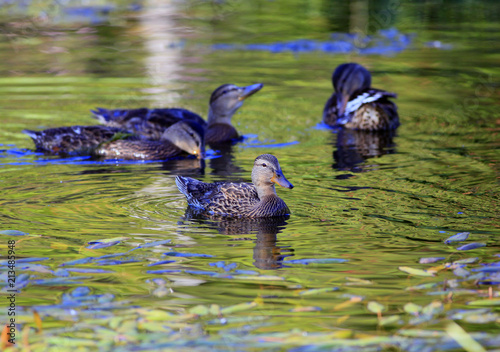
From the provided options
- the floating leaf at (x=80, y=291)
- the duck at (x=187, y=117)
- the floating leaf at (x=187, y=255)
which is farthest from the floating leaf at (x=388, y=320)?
the duck at (x=187, y=117)

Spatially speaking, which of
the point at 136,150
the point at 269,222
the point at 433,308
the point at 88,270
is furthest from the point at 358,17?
the point at 433,308

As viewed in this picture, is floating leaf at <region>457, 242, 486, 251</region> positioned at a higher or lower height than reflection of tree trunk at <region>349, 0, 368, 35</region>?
lower

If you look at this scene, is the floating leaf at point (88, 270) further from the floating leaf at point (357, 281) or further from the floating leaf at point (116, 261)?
the floating leaf at point (357, 281)

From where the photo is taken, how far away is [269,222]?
8.07 metres

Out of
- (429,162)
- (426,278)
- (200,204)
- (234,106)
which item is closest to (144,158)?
(234,106)

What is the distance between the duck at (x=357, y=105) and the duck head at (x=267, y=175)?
16.9 ft

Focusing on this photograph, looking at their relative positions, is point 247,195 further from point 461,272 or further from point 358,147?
point 358,147

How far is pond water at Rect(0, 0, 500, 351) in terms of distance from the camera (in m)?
5.44

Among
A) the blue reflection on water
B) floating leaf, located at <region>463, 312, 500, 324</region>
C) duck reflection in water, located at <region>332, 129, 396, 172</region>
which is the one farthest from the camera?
the blue reflection on water

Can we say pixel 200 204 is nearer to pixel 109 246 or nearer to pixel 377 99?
pixel 109 246

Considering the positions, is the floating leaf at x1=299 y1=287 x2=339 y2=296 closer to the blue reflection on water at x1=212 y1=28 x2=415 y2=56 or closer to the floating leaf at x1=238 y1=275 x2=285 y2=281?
the floating leaf at x1=238 y1=275 x2=285 y2=281

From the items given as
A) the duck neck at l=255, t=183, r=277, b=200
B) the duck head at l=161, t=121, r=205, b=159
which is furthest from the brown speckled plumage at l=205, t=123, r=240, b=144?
the duck neck at l=255, t=183, r=277, b=200

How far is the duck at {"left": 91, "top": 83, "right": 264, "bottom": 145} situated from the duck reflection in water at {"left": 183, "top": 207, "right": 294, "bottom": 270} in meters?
4.14

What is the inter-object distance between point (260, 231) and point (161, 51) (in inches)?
506
